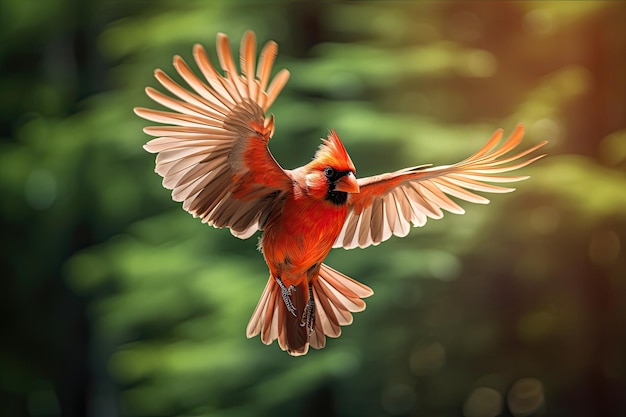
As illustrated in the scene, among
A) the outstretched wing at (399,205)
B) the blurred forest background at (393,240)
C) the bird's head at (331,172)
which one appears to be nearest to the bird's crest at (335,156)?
the bird's head at (331,172)

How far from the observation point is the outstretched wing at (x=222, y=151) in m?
0.73

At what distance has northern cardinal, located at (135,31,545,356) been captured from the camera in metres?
0.75

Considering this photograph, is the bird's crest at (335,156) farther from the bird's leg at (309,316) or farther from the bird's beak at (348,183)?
the bird's leg at (309,316)

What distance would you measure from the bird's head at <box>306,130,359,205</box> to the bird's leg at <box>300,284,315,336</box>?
16cm

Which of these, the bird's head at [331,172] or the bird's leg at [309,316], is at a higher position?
the bird's head at [331,172]

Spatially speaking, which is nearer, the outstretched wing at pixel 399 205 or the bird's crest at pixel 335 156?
the bird's crest at pixel 335 156

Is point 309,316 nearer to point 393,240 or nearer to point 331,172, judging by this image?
point 331,172

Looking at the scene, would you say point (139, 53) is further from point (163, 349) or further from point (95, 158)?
point (163, 349)

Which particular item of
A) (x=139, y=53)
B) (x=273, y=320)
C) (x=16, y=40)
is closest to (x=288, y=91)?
(x=139, y=53)

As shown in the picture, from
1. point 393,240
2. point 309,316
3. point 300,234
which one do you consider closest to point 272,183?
point 300,234

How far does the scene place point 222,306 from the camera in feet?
7.95

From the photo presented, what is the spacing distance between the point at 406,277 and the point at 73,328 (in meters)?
1.28

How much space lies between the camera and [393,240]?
238 cm

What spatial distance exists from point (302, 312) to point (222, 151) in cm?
22
